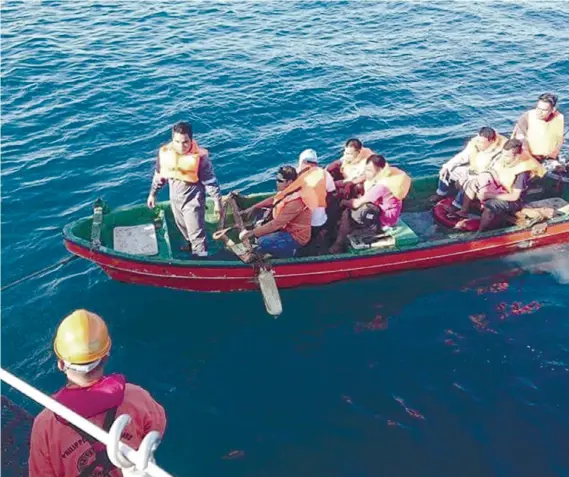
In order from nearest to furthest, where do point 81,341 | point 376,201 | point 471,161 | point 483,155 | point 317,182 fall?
1. point 81,341
2. point 317,182
3. point 376,201
4. point 483,155
5. point 471,161

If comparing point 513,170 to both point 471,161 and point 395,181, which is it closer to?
point 471,161

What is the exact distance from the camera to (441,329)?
10273mm

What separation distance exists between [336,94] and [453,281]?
870 cm

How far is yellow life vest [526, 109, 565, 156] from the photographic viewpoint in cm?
1206

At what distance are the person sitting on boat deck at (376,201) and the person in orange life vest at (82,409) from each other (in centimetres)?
681

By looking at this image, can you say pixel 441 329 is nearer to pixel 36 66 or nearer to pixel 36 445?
pixel 36 445

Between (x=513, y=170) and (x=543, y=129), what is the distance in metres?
1.71

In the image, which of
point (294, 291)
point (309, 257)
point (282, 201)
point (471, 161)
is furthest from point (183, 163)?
point (471, 161)

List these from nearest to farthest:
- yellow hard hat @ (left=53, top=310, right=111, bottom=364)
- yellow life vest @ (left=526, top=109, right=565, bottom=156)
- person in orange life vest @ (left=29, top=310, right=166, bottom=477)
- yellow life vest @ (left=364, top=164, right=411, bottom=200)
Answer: person in orange life vest @ (left=29, top=310, right=166, bottom=477)
yellow hard hat @ (left=53, top=310, right=111, bottom=364)
yellow life vest @ (left=364, top=164, right=411, bottom=200)
yellow life vest @ (left=526, top=109, right=565, bottom=156)

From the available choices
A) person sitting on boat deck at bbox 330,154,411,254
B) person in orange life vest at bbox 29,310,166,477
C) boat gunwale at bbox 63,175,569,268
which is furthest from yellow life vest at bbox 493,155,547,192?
person in orange life vest at bbox 29,310,166,477

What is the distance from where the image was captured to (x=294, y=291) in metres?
11.1

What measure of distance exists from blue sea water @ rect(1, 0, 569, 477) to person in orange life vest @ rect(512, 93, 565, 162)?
2.12 meters

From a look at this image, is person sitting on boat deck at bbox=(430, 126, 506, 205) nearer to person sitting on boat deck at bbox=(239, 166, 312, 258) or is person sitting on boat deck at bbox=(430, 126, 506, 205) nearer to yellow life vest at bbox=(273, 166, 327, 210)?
yellow life vest at bbox=(273, 166, 327, 210)

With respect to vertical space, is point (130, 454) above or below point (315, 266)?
above
